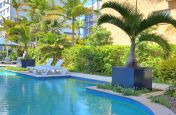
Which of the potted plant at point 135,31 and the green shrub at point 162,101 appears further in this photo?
the potted plant at point 135,31

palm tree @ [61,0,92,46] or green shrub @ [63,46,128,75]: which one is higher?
palm tree @ [61,0,92,46]

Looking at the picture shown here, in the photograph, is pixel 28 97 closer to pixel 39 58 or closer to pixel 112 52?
pixel 112 52

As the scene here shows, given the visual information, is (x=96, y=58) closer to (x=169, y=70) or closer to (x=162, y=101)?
(x=169, y=70)

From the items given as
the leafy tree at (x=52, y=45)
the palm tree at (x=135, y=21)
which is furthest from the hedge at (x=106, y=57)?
the palm tree at (x=135, y=21)

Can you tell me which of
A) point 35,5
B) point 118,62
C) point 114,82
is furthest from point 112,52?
point 35,5

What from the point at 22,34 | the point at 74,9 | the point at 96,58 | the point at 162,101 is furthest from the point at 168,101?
the point at 22,34

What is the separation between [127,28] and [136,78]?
2079 millimetres

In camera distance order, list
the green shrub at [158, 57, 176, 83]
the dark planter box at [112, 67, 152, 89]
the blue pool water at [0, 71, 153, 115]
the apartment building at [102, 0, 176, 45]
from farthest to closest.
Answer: the apartment building at [102, 0, 176, 45] < the dark planter box at [112, 67, 152, 89] < the green shrub at [158, 57, 176, 83] < the blue pool water at [0, 71, 153, 115]

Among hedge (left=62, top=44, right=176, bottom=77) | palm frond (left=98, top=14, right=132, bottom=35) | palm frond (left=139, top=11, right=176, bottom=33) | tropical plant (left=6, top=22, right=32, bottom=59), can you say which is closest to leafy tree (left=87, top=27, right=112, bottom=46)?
hedge (left=62, top=44, right=176, bottom=77)

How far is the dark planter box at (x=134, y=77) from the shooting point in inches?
433

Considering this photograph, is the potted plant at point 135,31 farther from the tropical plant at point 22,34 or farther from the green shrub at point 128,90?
the tropical plant at point 22,34

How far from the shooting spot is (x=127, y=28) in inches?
447

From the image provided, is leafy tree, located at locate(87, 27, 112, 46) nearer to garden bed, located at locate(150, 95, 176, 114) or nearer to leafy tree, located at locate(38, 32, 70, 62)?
leafy tree, located at locate(38, 32, 70, 62)

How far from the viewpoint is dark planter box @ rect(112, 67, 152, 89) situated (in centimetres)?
1099
